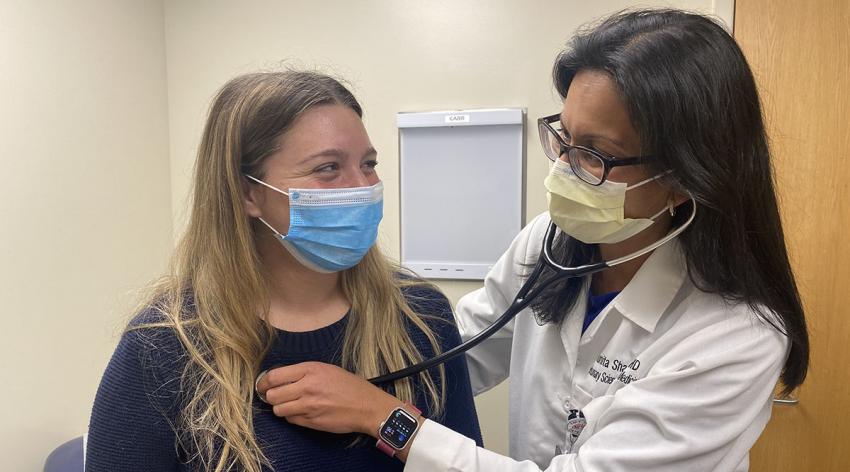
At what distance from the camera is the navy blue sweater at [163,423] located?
835mm

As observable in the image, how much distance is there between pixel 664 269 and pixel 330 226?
63 centimetres

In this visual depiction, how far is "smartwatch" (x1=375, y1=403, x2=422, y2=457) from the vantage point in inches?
34.5

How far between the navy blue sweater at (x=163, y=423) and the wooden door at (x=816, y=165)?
1509 millimetres

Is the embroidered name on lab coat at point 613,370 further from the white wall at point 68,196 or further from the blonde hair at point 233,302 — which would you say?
the white wall at point 68,196

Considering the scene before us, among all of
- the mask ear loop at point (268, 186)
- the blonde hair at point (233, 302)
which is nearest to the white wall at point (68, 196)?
the blonde hair at point (233, 302)

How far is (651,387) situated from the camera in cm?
89

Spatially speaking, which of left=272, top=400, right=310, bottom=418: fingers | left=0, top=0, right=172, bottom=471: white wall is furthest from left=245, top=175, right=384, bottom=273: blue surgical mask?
left=0, top=0, right=172, bottom=471: white wall

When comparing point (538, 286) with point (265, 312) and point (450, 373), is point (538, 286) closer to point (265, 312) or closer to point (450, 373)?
point (450, 373)

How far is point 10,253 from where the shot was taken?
1.54 m

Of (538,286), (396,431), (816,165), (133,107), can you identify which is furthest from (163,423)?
(816,165)

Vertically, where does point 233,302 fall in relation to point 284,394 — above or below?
above

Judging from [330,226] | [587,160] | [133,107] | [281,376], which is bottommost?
[281,376]

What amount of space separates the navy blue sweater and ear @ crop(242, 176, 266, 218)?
22 centimetres

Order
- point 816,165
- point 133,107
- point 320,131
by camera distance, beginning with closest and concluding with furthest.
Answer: point 320,131
point 816,165
point 133,107
